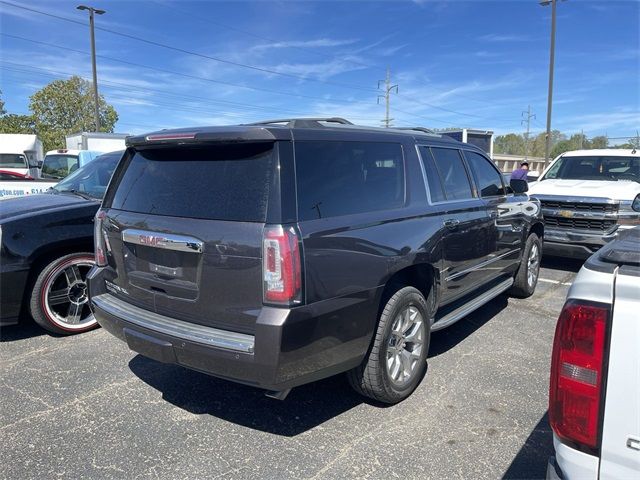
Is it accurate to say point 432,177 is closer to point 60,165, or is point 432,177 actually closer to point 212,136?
point 212,136

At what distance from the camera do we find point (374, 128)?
3635 mm

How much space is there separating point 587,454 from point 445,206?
8.51 ft

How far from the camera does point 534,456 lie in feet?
9.18

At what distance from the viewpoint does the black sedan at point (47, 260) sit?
4215 millimetres

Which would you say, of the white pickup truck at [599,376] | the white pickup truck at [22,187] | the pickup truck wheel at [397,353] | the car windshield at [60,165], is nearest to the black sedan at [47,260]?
the pickup truck wheel at [397,353]

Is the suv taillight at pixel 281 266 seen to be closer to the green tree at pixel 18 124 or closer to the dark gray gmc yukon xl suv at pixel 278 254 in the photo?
the dark gray gmc yukon xl suv at pixel 278 254

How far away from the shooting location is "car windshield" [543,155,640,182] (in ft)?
27.2

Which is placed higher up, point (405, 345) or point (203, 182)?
point (203, 182)

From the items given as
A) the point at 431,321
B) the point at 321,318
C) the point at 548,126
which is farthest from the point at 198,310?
the point at 548,126

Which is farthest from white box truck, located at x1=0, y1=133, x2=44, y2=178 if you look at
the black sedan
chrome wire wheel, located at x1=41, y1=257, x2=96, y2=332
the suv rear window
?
the suv rear window

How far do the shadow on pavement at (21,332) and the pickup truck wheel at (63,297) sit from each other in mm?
197

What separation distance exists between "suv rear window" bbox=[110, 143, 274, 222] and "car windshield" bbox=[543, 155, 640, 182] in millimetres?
7772

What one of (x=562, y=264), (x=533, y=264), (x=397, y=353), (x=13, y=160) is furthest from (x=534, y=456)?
(x=13, y=160)

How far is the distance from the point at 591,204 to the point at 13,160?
20966mm
